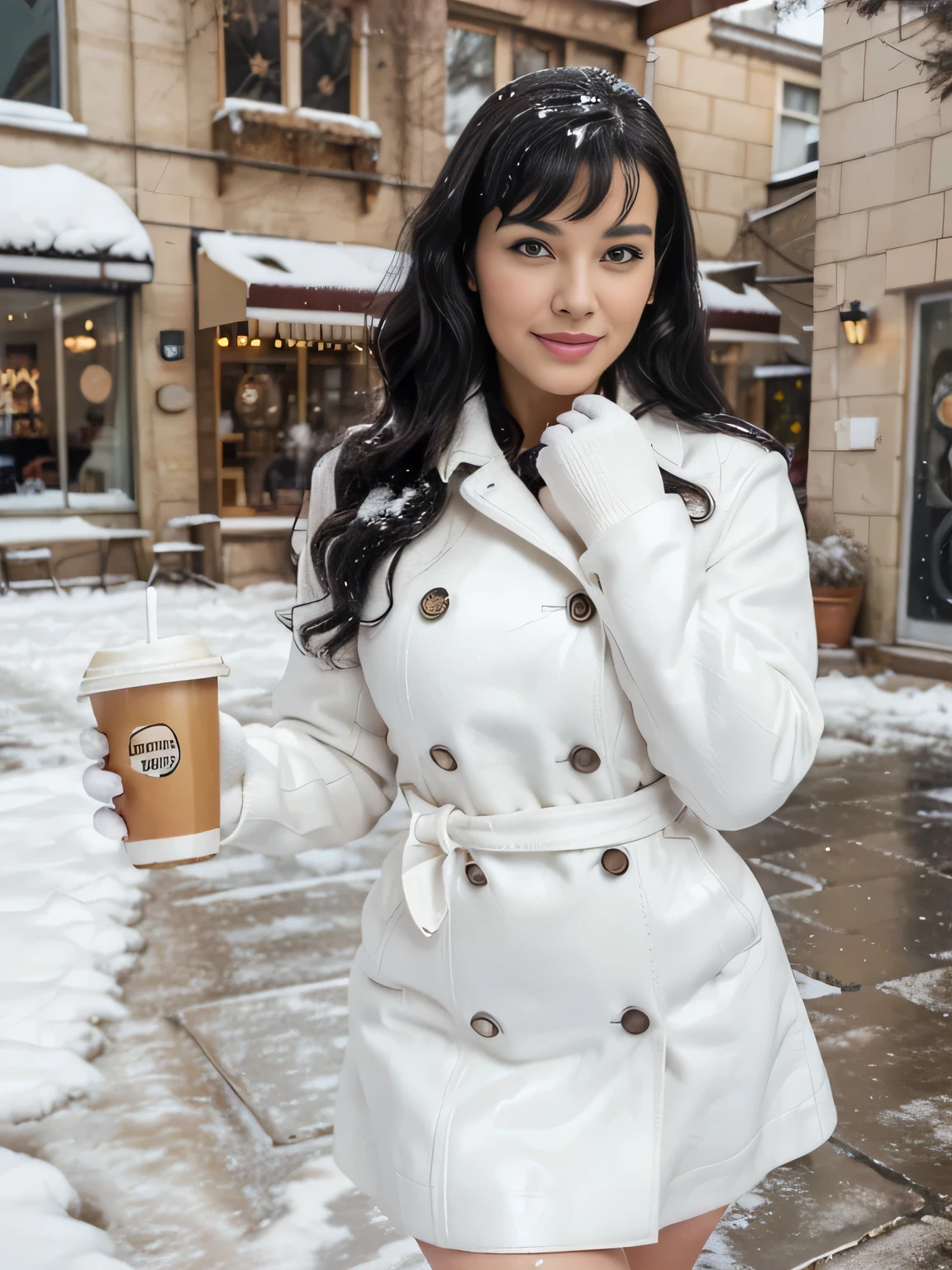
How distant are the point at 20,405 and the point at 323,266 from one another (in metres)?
1.75

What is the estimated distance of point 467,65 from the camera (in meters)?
6.32


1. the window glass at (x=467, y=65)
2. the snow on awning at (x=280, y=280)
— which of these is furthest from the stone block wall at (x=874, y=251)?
the snow on awning at (x=280, y=280)

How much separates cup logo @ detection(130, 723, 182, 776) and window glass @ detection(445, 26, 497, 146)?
5.95m

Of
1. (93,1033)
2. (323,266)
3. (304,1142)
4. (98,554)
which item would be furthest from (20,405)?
(304,1142)

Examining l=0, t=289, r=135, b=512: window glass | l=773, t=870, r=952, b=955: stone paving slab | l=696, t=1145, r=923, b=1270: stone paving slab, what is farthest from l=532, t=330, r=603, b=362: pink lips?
l=0, t=289, r=135, b=512: window glass

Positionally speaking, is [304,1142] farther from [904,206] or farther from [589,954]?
[904,206]

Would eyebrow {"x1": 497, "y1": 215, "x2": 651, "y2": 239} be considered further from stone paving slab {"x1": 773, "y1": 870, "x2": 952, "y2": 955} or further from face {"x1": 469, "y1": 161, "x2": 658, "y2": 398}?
stone paving slab {"x1": 773, "y1": 870, "x2": 952, "y2": 955}

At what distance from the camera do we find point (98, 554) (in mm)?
5922

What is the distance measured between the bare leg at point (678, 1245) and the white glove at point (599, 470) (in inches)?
28.6

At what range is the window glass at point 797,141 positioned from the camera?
6789 mm

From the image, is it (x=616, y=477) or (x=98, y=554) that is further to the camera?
(x=98, y=554)

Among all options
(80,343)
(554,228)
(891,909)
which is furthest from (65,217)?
(554,228)

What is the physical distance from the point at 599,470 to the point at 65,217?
550cm

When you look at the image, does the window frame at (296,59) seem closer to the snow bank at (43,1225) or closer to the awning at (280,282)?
the awning at (280,282)
